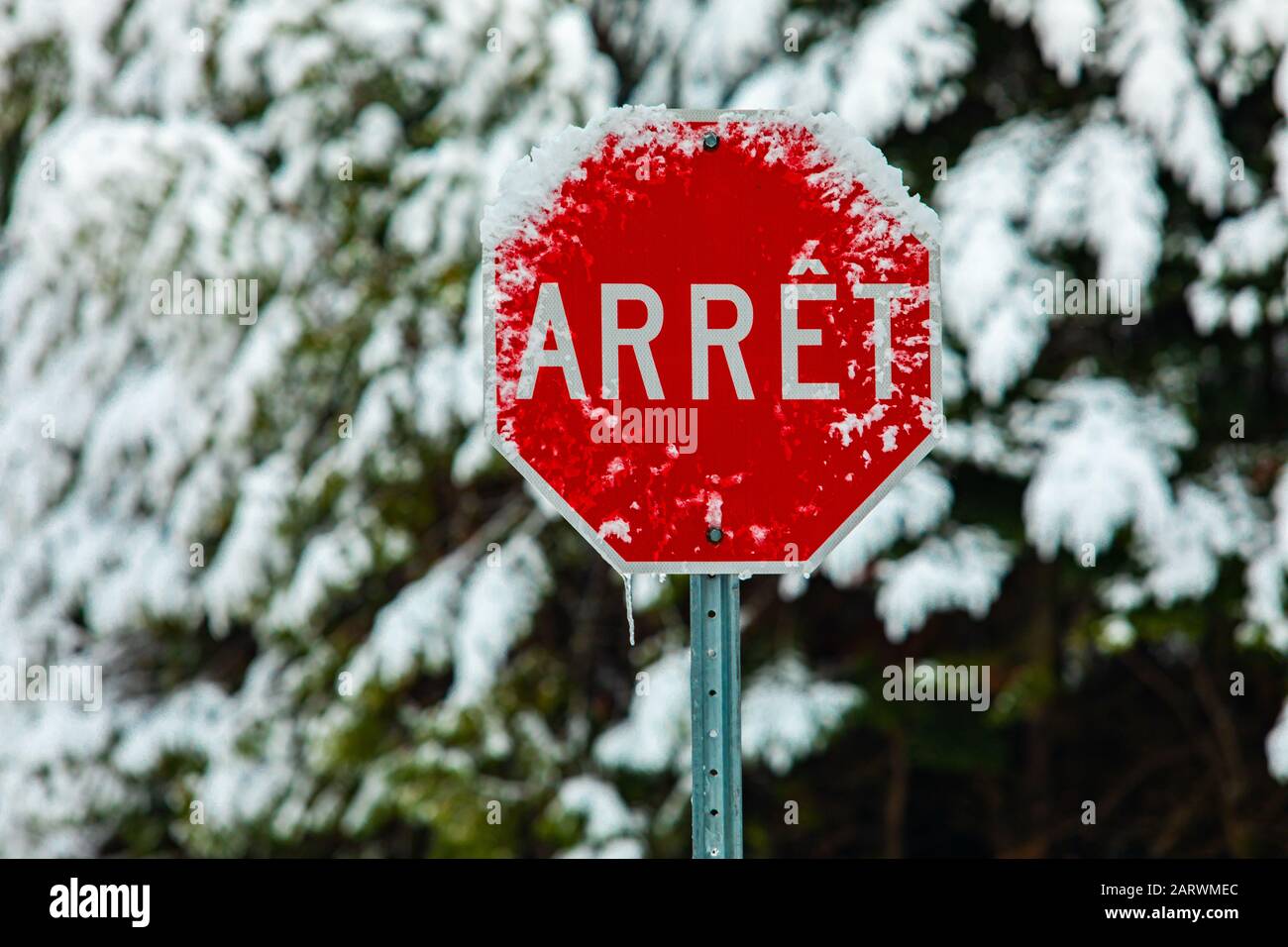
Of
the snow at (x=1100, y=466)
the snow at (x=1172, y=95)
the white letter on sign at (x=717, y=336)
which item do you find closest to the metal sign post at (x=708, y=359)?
the white letter on sign at (x=717, y=336)

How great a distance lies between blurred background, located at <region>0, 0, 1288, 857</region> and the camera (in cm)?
397

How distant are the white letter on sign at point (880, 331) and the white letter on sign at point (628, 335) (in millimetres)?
216

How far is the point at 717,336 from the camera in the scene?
1.42 metres

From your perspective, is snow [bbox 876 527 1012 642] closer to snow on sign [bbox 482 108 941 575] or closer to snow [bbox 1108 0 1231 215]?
snow [bbox 1108 0 1231 215]

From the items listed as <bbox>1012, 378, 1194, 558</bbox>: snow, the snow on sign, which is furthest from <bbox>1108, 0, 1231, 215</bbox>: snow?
the snow on sign

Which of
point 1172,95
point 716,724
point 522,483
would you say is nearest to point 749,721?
point 522,483

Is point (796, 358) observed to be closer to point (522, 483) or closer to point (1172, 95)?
point (1172, 95)

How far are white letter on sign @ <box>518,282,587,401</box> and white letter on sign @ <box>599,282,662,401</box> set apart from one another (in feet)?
0.10

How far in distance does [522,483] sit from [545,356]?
3.61 metres

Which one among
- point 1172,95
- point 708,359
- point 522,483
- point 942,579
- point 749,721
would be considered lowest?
point 749,721

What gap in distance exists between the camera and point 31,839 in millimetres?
5113

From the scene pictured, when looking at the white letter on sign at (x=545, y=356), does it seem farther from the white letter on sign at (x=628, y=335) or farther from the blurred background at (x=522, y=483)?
the blurred background at (x=522, y=483)

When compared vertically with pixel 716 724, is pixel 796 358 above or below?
above
